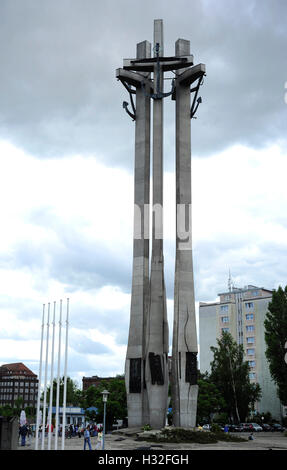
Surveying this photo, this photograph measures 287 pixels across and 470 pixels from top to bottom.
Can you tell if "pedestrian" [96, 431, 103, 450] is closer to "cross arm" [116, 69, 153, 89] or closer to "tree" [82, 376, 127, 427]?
"tree" [82, 376, 127, 427]

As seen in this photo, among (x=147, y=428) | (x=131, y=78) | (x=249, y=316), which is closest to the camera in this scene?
(x=147, y=428)

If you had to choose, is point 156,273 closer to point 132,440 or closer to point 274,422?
point 132,440

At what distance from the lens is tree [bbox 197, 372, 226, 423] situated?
2346 inches

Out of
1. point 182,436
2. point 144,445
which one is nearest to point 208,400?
point 182,436

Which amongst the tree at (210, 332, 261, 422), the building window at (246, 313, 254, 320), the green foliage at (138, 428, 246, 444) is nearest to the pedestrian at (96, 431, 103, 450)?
the green foliage at (138, 428, 246, 444)

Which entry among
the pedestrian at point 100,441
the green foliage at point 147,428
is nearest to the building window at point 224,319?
the green foliage at point 147,428

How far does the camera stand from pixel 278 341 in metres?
57.9

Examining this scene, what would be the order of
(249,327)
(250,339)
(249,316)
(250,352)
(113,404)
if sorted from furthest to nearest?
1. (249,316)
2. (249,327)
3. (250,339)
4. (250,352)
5. (113,404)

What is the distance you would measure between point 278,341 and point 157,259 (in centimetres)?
2410

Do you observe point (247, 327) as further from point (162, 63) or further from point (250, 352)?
point (162, 63)

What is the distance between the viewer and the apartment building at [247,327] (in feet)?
265

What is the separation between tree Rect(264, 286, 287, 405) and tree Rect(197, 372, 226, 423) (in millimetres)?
7161

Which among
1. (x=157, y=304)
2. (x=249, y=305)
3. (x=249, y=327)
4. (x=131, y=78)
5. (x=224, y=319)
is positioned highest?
(x=131, y=78)
